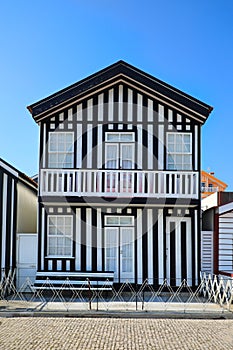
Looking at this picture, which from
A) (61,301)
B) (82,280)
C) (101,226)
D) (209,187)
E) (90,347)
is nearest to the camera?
(90,347)

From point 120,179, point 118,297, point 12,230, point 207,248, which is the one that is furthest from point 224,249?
point 12,230

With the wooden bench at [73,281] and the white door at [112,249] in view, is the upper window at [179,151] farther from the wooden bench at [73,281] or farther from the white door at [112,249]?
the wooden bench at [73,281]

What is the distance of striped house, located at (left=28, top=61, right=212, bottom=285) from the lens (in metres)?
15.1

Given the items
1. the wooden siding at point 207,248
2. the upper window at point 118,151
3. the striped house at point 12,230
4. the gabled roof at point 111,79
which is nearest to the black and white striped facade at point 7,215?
the striped house at point 12,230

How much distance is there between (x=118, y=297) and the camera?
14562 millimetres

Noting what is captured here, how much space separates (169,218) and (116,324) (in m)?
5.87

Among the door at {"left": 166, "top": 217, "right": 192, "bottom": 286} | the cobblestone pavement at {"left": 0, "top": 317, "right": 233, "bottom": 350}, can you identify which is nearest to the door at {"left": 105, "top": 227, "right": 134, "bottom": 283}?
the door at {"left": 166, "top": 217, "right": 192, "bottom": 286}

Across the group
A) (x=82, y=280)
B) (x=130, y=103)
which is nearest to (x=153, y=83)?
(x=130, y=103)

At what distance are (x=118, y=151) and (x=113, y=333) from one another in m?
7.70

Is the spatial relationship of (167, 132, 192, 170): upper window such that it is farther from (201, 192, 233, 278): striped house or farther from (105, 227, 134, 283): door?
(105, 227, 134, 283): door

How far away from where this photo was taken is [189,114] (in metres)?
16.0

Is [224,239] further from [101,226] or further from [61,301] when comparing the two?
[61,301]

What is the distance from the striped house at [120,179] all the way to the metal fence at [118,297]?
1.23 ft

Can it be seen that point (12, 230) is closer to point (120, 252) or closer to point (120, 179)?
point (120, 252)
